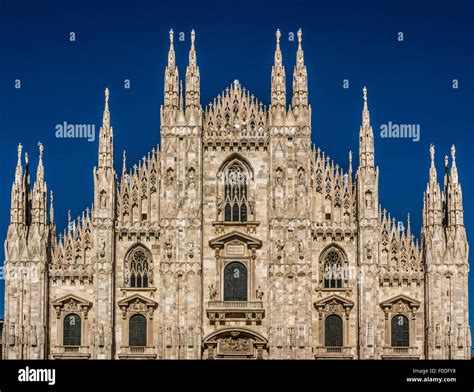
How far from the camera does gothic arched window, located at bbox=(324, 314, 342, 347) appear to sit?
57.2 metres

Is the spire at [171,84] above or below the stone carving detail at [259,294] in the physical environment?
above

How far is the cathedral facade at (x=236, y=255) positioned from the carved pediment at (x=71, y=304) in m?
0.07

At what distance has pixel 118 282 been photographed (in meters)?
57.7

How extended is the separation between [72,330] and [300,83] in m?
19.0

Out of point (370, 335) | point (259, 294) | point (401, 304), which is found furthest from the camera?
point (259, 294)

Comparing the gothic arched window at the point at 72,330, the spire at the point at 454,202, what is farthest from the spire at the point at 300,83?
the gothic arched window at the point at 72,330

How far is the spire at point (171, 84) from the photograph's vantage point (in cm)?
5872

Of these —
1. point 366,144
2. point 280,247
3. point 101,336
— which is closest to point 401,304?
point 280,247

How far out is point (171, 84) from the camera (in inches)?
2322

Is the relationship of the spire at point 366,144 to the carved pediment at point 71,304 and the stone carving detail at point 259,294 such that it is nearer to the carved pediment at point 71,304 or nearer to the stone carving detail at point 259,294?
the stone carving detail at point 259,294

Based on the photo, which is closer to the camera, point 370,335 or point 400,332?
point 370,335

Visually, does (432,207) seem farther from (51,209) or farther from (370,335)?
(51,209)

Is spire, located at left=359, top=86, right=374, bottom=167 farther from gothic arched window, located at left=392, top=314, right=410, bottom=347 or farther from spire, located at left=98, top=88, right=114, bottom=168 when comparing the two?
spire, located at left=98, top=88, right=114, bottom=168
